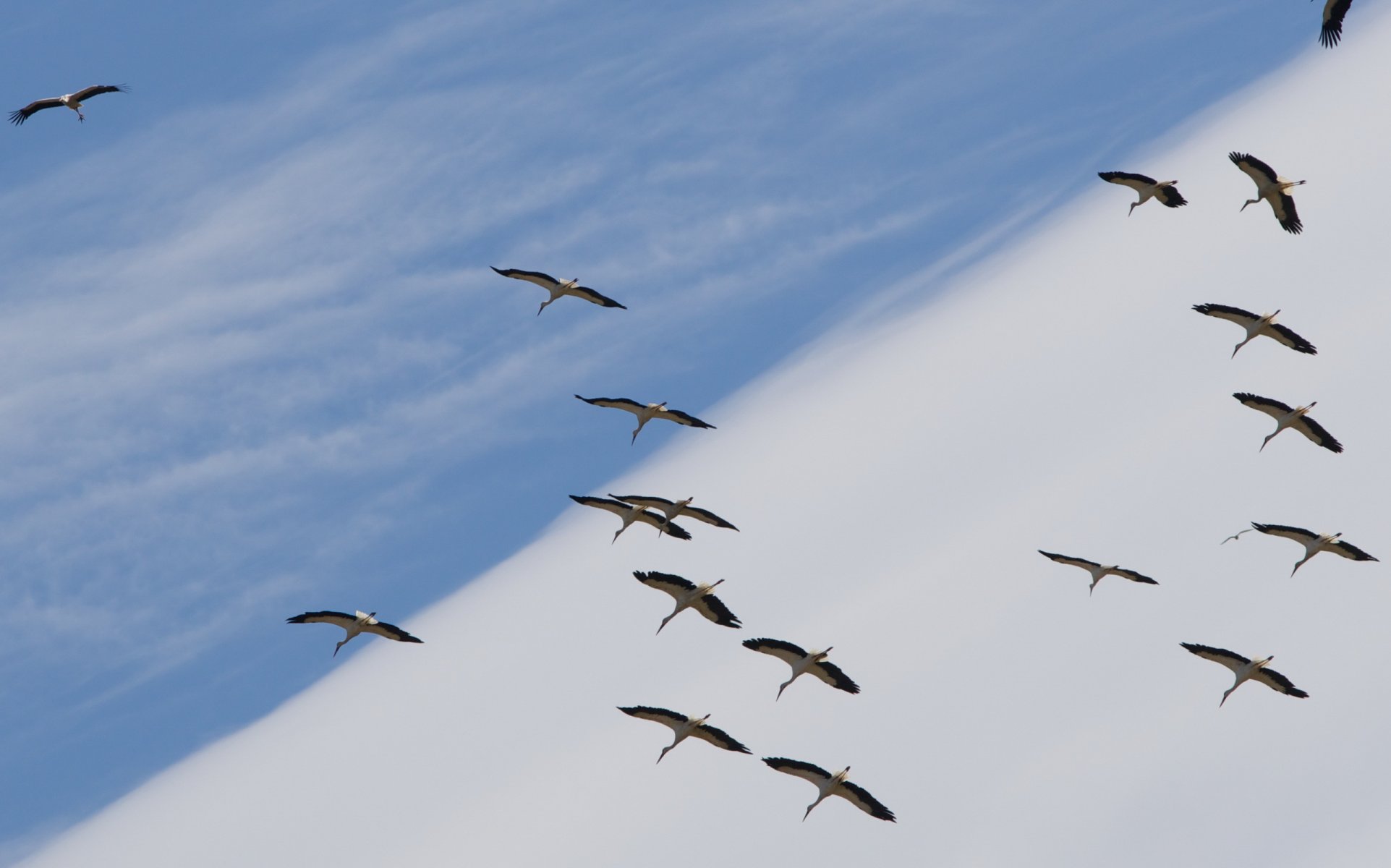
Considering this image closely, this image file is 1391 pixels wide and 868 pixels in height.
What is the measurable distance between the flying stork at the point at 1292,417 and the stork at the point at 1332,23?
11.6m

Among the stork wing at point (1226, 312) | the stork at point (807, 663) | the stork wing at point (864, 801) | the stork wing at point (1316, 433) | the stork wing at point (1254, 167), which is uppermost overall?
the stork wing at point (1254, 167)

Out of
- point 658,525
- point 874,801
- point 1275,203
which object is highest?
point 1275,203

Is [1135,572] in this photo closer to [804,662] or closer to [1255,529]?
[1255,529]

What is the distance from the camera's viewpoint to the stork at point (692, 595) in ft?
208

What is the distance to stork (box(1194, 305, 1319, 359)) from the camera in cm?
6341

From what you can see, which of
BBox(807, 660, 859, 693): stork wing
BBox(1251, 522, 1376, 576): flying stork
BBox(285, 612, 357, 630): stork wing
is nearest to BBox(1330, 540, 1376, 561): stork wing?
BBox(1251, 522, 1376, 576): flying stork

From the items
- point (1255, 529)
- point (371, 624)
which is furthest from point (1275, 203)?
point (371, 624)

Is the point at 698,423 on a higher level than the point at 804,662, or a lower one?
higher

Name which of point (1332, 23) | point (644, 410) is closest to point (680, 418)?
point (644, 410)

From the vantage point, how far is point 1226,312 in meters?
63.7

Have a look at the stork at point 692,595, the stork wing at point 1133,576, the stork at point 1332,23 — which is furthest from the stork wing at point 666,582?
the stork at point 1332,23

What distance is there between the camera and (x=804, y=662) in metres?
62.4

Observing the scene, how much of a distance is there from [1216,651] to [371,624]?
23938 millimetres

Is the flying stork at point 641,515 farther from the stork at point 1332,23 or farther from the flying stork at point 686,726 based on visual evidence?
the stork at point 1332,23
